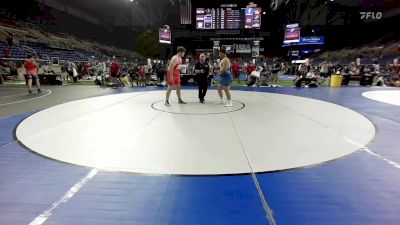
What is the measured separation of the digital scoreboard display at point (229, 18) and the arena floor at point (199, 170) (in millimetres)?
23159

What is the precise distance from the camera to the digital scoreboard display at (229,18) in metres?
27.7

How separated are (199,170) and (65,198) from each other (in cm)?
153

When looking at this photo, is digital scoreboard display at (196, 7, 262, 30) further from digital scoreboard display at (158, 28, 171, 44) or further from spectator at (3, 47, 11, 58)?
spectator at (3, 47, 11, 58)

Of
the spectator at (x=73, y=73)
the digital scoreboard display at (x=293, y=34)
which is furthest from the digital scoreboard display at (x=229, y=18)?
the spectator at (x=73, y=73)

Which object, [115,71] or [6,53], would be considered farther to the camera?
[6,53]

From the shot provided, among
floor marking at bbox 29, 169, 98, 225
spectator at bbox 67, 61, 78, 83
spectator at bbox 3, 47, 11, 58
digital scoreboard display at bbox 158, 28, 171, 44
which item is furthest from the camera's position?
digital scoreboard display at bbox 158, 28, 171, 44

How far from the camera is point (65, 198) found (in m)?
2.84

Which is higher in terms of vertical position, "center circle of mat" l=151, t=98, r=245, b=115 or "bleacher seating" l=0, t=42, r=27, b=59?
"bleacher seating" l=0, t=42, r=27, b=59

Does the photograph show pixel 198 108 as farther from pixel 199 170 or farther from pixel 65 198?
pixel 65 198

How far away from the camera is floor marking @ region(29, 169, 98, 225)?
247 cm

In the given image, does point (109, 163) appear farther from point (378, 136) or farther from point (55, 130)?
point (378, 136)

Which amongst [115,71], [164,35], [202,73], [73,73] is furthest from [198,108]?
[164,35]

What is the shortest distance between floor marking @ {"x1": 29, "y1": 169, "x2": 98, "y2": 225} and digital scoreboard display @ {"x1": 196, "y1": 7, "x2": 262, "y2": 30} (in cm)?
2653

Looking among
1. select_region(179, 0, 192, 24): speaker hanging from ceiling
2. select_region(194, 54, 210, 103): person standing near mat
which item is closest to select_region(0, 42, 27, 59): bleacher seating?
select_region(179, 0, 192, 24): speaker hanging from ceiling
